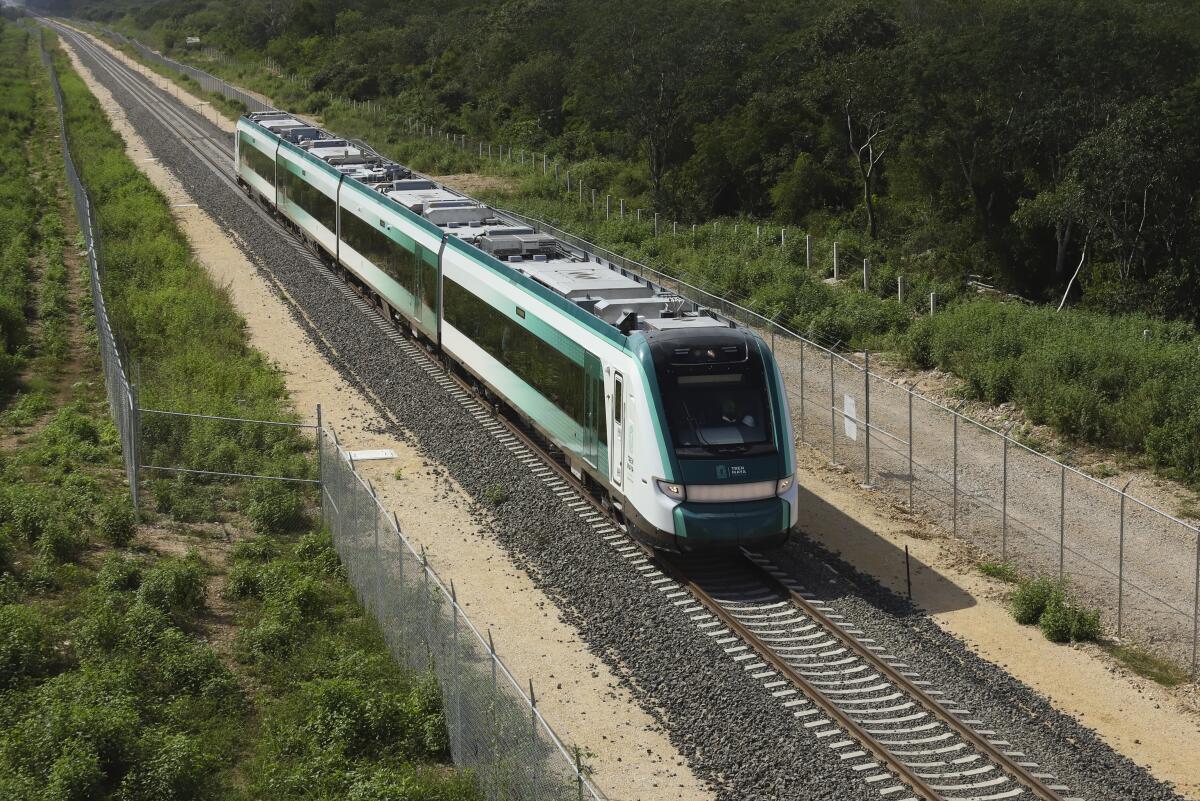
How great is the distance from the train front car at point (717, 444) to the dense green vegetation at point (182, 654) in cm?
422

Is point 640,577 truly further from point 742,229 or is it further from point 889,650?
point 742,229

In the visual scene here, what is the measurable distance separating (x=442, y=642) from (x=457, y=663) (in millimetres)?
988

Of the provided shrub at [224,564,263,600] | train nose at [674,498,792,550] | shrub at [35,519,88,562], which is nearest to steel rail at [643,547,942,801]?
train nose at [674,498,792,550]

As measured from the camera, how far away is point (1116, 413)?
2562 centimetres

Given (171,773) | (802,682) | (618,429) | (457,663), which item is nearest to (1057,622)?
(802,682)

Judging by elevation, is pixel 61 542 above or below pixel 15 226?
below

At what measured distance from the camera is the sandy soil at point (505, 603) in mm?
14336

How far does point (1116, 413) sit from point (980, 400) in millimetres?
A: 3657

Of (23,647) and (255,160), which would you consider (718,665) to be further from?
(255,160)

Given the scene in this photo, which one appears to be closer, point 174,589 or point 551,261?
point 174,589

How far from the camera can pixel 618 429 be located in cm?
1908

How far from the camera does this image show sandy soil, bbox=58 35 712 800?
14336mm

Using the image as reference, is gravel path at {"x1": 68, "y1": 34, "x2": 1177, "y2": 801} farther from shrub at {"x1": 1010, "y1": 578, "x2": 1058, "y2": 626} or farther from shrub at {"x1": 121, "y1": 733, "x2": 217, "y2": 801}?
shrub at {"x1": 121, "y1": 733, "x2": 217, "y2": 801}

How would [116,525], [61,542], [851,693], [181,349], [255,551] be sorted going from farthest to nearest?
1. [181,349]
2. [116,525]
3. [255,551]
4. [61,542]
5. [851,693]
